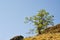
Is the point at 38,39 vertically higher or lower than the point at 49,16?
lower

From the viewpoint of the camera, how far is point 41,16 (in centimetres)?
5519

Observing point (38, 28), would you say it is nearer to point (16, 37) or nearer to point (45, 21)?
point (45, 21)

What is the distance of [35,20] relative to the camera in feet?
184

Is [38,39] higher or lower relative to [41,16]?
lower

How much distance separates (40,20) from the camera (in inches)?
2136

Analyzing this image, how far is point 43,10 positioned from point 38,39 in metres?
26.3

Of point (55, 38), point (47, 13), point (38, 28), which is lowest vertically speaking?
point (55, 38)

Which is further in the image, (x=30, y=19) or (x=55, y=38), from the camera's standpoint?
(x=30, y=19)

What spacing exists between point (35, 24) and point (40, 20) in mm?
2049

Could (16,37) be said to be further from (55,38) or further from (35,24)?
(35,24)

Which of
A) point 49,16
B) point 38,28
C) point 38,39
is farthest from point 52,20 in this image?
point 38,39

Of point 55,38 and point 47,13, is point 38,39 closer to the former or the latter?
point 55,38

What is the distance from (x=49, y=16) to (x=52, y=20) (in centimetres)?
165

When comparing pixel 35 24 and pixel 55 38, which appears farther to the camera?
pixel 35 24
